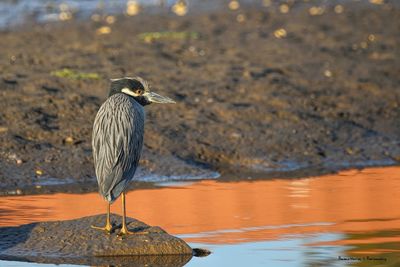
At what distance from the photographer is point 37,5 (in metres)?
20.3

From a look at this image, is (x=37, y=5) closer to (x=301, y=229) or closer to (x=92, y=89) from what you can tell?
(x=92, y=89)

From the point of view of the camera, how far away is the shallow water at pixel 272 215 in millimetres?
7980

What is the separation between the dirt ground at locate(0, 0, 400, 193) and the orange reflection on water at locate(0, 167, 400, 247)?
0.78 m

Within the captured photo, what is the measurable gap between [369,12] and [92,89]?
7.24m

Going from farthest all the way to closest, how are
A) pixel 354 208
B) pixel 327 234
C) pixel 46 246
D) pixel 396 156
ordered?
pixel 396 156
pixel 354 208
pixel 327 234
pixel 46 246

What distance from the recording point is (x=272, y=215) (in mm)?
9234

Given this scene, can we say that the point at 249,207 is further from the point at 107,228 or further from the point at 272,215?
the point at 107,228

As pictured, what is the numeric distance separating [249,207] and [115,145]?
1.84m

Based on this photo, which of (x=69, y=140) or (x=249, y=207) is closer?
(x=249, y=207)

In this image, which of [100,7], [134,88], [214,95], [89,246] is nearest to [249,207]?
[134,88]

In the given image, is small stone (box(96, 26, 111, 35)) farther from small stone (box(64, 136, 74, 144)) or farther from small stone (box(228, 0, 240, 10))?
small stone (box(64, 136, 74, 144))

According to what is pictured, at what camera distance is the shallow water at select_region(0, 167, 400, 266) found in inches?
314

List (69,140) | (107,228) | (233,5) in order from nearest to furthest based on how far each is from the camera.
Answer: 1. (107,228)
2. (69,140)
3. (233,5)

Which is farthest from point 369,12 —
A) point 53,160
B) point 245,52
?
point 53,160
